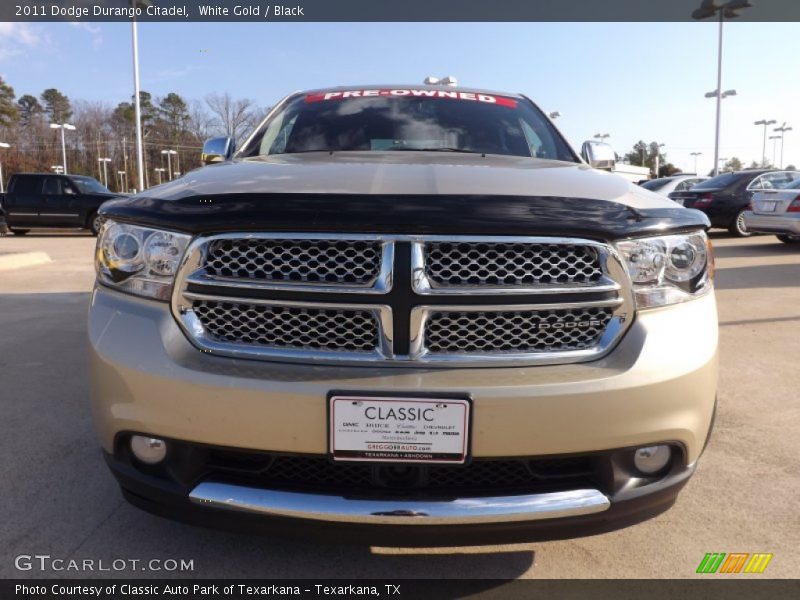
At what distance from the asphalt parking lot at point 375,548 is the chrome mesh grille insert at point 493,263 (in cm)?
100

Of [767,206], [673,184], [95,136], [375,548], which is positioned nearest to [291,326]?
[375,548]

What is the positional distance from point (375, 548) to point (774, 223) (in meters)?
11.3

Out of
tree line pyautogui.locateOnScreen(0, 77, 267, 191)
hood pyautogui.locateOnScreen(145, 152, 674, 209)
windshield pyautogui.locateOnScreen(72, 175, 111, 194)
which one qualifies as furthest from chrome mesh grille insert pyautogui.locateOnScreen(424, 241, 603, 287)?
tree line pyautogui.locateOnScreen(0, 77, 267, 191)

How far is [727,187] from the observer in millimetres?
13414

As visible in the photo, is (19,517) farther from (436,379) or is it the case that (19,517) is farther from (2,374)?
(2,374)

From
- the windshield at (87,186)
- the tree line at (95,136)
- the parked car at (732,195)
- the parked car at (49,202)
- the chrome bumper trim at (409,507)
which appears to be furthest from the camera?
the tree line at (95,136)

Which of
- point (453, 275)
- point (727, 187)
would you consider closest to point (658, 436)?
point (453, 275)

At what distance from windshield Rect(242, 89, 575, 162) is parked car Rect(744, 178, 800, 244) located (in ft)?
30.5

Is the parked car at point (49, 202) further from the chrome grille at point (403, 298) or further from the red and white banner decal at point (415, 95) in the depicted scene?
the chrome grille at point (403, 298)

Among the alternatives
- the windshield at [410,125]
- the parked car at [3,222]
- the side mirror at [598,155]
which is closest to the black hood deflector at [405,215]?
the windshield at [410,125]

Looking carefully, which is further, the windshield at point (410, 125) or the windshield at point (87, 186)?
the windshield at point (87, 186)

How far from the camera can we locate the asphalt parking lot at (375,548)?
2059 millimetres

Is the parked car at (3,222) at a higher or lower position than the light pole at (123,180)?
lower

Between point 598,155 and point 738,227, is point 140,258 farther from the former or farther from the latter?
point 738,227
